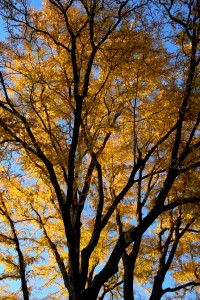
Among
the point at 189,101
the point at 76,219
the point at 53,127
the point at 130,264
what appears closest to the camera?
the point at 189,101

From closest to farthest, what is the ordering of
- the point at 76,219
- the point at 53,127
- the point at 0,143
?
the point at 0,143 < the point at 76,219 < the point at 53,127

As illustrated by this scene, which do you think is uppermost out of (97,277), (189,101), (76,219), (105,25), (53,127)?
(105,25)

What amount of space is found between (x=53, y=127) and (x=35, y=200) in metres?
1.95

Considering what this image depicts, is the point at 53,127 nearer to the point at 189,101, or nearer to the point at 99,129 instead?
the point at 99,129

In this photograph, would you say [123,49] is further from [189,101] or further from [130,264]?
[130,264]

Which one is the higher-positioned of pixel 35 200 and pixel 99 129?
pixel 99 129

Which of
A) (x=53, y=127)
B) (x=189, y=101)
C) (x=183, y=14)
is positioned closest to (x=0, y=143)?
(x=53, y=127)

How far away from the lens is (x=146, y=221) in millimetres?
5906

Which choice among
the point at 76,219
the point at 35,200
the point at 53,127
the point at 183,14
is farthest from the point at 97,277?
the point at 183,14

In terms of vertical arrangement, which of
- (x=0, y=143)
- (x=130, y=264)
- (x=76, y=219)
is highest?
(x=0, y=143)

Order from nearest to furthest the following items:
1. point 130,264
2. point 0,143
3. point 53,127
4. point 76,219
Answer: point 0,143
point 76,219
point 130,264
point 53,127

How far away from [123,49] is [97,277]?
441 cm

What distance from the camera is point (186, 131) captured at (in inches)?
317

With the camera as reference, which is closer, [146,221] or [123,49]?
[146,221]
